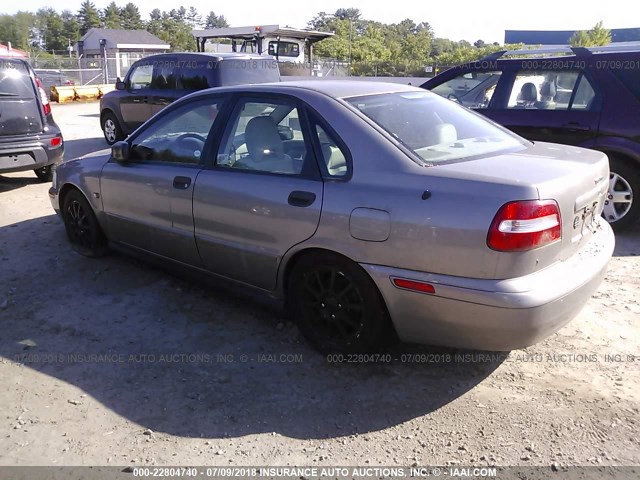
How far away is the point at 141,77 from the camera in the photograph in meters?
11.0

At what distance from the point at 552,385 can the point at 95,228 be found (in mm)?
3885

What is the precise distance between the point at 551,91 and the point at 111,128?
29.5ft

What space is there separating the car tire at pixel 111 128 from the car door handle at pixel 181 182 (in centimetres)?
827

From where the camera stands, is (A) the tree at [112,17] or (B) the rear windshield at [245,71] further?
(A) the tree at [112,17]

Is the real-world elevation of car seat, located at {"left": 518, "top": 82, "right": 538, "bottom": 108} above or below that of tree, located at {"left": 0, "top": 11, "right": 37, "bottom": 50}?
below

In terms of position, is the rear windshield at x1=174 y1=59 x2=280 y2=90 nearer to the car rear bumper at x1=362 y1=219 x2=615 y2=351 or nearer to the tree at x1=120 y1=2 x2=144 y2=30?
the car rear bumper at x1=362 y1=219 x2=615 y2=351

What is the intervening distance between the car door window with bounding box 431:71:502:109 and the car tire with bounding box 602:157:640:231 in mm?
1541

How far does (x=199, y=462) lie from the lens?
268 centimetres

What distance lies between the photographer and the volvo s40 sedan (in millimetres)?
2807

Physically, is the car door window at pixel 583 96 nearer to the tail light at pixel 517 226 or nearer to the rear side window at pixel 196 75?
the tail light at pixel 517 226

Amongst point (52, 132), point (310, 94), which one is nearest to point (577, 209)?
point (310, 94)

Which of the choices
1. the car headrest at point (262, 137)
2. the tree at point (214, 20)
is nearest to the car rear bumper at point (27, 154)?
the car headrest at point (262, 137)

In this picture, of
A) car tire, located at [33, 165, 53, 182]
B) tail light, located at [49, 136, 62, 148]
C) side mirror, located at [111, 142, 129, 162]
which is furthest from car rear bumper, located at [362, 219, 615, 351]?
car tire, located at [33, 165, 53, 182]

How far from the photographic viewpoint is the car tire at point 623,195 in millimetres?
5621
